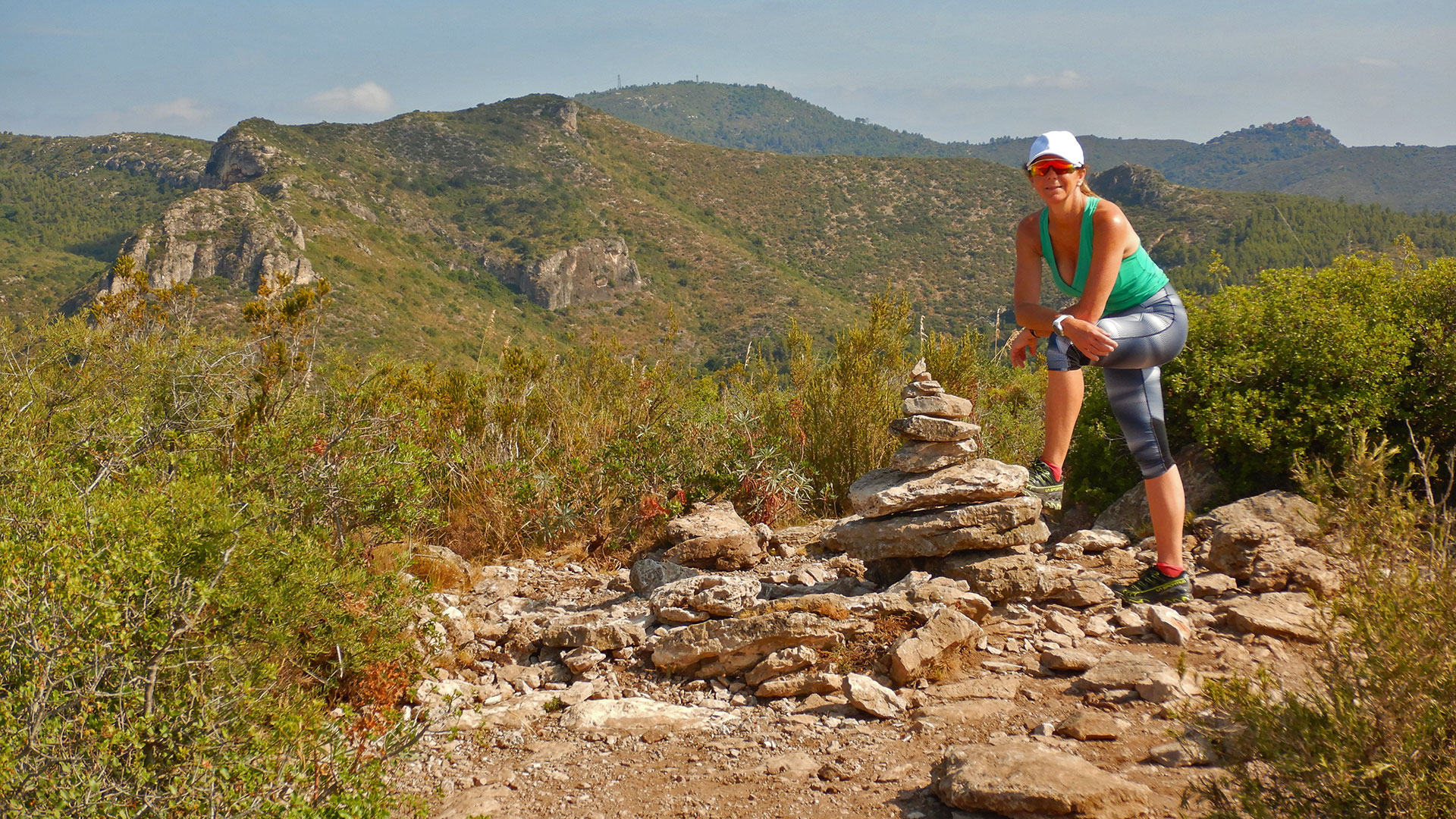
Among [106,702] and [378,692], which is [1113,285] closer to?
[378,692]

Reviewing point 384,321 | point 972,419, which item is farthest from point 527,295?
point 972,419

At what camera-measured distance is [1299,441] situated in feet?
15.3

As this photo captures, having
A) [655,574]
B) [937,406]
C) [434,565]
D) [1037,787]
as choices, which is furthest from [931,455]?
[434,565]

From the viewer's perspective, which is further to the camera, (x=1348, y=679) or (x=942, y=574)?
(x=942, y=574)

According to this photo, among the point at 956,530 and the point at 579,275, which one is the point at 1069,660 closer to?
the point at 956,530

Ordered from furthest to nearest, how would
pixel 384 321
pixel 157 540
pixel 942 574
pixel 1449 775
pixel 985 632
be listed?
pixel 384 321, pixel 942 574, pixel 985 632, pixel 157 540, pixel 1449 775

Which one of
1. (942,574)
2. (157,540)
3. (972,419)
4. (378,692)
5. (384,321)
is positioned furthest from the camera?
(384,321)

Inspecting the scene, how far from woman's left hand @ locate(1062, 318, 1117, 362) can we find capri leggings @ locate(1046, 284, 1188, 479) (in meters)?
0.11

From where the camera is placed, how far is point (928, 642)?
359 centimetres

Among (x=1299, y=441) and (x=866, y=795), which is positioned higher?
(x=1299, y=441)

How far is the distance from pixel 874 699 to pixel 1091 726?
2.58ft

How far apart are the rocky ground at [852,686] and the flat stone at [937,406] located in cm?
79

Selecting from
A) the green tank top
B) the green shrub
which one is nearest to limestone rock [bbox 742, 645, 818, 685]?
the green shrub

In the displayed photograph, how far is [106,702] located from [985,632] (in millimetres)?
3237
